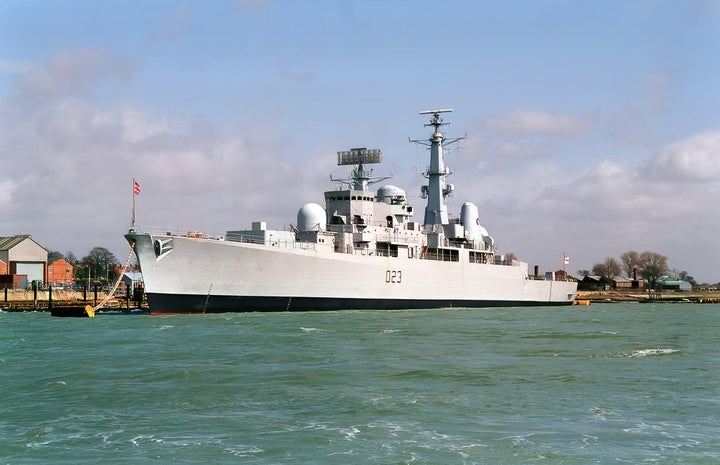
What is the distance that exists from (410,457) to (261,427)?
111 inches

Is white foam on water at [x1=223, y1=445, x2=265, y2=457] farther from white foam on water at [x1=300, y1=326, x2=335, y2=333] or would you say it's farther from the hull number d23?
the hull number d23

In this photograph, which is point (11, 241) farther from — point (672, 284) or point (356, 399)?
point (672, 284)

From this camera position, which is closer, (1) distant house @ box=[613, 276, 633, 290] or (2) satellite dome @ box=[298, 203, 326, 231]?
(2) satellite dome @ box=[298, 203, 326, 231]

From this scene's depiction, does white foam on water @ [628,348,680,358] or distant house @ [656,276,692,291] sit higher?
distant house @ [656,276,692,291]

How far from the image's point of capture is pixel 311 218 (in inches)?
1699

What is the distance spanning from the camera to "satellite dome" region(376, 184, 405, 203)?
50.2 meters

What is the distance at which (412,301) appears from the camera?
46.3 meters

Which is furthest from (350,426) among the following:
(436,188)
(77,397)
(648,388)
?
(436,188)

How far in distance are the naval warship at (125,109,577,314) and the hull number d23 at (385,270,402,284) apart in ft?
0.19

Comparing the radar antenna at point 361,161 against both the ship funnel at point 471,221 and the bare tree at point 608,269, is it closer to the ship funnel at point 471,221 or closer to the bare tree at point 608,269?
the ship funnel at point 471,221

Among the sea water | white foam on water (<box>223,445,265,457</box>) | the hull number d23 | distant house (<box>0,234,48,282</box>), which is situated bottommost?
white foam on water (<box>223,445,265,457</box>)

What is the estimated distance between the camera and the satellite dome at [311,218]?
141 feet

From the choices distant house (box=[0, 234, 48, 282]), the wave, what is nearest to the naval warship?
the wave

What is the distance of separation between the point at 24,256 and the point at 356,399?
2417 inches
